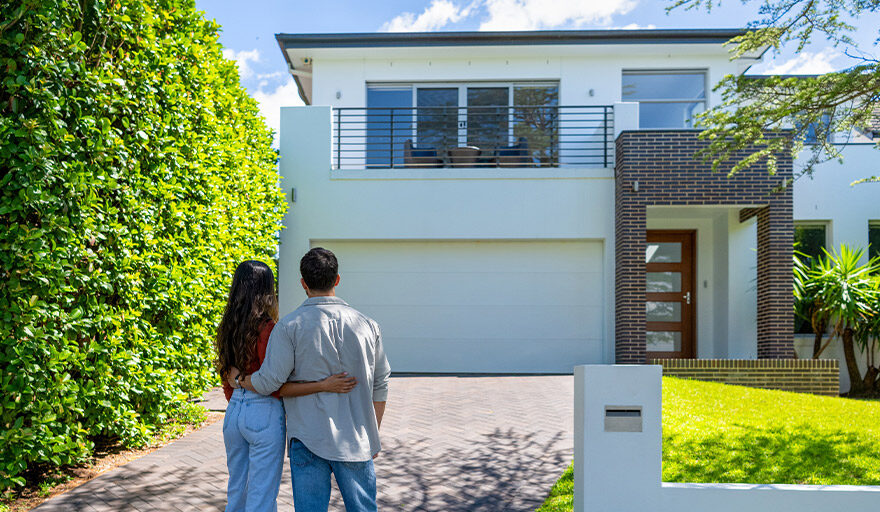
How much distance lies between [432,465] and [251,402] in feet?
9.76

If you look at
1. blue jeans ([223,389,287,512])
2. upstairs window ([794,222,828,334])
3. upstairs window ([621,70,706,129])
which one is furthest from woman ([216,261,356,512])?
upstairs window ([794,222,828,334])

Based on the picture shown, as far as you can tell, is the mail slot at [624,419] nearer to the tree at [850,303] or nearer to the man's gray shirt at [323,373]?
the man's gray shirt at [323,373]

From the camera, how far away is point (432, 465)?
5.80 m

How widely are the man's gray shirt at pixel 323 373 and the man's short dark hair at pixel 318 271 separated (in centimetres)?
8

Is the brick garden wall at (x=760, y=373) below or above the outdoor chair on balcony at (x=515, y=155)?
below

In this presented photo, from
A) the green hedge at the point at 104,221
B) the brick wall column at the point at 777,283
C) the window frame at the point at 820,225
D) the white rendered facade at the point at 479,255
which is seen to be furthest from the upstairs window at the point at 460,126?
the green hedge at the point at 104,221

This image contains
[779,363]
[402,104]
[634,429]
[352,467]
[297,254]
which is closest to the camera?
[352,467]

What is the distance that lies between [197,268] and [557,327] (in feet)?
25.4

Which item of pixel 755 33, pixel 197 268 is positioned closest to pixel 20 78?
pixel 197 268

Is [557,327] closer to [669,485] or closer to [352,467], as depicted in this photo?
[669,485]

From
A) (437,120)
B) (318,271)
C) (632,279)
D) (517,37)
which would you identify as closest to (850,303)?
(632,279)

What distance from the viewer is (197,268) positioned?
6781 millimetres

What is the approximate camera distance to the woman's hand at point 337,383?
9.84 ft

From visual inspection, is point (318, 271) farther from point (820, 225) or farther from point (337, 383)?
point (820, 225)
